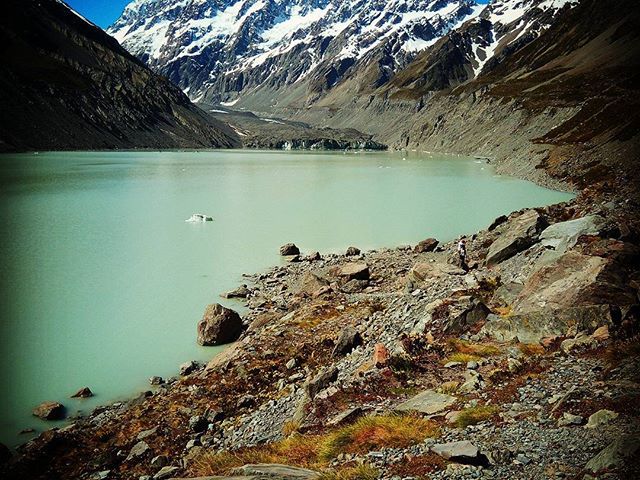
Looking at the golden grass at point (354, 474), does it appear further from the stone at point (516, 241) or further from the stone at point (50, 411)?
the stone at point (516, 241)

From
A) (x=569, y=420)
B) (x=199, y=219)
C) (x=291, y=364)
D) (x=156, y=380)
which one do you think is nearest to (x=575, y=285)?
(x=569, y=420)

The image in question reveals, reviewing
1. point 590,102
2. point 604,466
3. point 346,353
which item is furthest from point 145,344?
point 590,102

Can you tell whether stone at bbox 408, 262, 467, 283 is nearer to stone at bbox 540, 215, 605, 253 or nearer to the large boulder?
stone at bbox 540, 215, 605, 253

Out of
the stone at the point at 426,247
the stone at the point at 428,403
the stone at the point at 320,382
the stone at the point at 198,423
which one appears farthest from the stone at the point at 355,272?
the stone at the point at 428,403

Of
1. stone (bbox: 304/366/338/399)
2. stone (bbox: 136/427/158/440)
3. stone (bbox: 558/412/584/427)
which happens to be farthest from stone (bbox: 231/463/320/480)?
stone (bbox: 136/427/158/440)

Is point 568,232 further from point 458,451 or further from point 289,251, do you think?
point 289,251

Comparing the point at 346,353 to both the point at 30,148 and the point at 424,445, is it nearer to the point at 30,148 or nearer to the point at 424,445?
the point at 424,445
